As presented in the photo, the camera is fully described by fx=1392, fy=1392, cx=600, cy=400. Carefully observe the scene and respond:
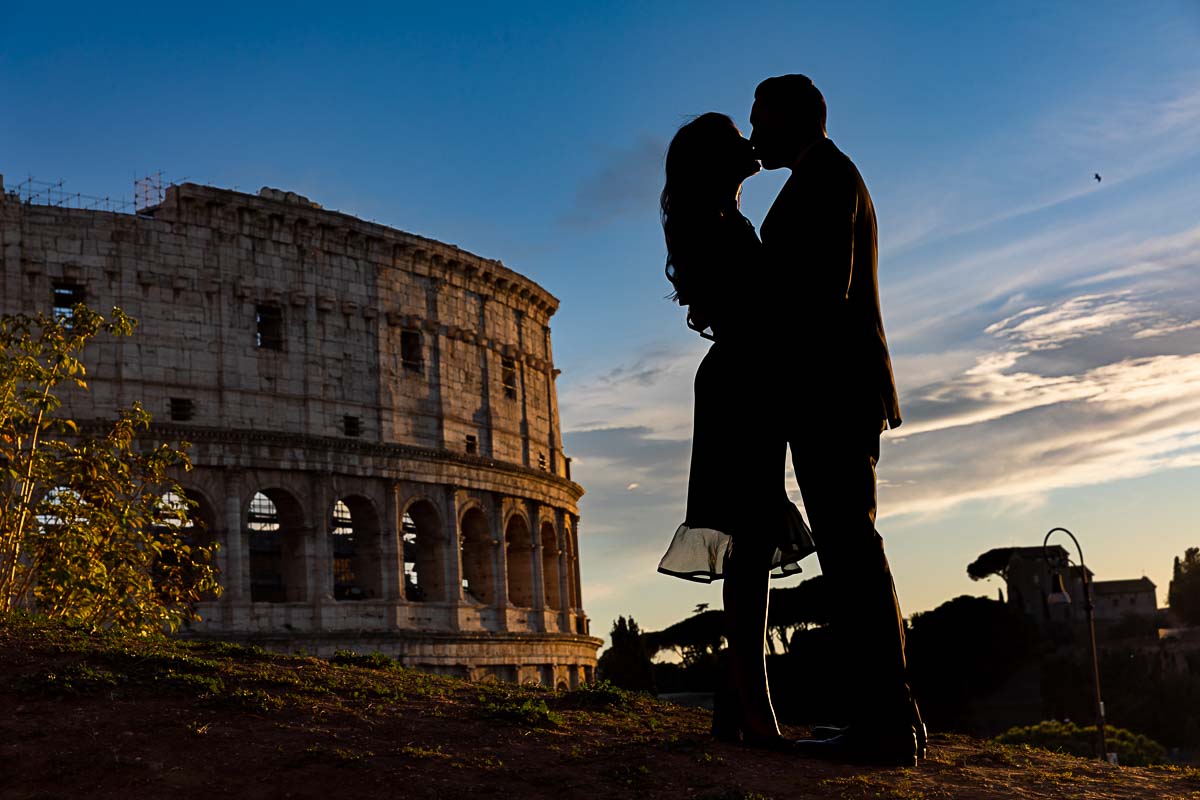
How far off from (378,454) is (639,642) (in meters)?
19.7

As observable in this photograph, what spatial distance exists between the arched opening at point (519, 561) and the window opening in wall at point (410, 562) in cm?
384

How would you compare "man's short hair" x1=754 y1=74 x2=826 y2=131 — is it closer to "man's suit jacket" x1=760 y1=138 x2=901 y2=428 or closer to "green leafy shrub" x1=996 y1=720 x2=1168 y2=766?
"man's suit jacket" x1=760 y1=138 x2=901 y2=428

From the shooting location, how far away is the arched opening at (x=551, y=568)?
53594 millimetres

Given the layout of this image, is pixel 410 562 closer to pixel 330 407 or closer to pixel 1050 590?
pixel 330 407

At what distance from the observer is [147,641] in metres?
12.1

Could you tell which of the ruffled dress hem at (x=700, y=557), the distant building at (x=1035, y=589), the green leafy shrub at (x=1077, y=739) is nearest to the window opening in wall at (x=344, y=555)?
the green leafy shrub at (x=1077, y=739)

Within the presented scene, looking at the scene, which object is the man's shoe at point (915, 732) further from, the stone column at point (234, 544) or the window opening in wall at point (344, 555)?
the window opening in wall at point (344, 555)

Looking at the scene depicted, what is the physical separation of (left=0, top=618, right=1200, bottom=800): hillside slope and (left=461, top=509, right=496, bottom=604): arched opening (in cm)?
3967

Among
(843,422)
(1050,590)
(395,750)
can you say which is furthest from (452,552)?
(1050,590)

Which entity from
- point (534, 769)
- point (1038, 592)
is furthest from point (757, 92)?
point (1038, 592)

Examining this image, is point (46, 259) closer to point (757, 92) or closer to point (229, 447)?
point (229, 447)

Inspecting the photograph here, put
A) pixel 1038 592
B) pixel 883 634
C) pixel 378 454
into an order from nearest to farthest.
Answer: pixel 883 634 < pixel 378 454 < pixel 1038 592

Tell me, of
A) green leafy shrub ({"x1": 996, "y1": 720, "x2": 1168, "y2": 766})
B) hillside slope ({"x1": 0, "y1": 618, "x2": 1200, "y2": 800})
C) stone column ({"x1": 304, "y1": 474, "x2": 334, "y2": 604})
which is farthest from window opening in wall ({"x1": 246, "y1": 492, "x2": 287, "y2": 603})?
hillside slope ({"x1": 0, "y1": 618, "x2": 1200, "y2": 800})

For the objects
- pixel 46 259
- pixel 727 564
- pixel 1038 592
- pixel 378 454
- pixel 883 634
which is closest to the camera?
pixel 883 634
